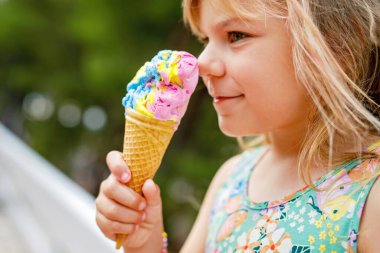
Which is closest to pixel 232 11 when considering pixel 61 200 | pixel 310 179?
pixel 310 179

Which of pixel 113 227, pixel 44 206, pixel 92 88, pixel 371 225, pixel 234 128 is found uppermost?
pixel 234 128

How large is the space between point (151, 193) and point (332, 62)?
53 cm

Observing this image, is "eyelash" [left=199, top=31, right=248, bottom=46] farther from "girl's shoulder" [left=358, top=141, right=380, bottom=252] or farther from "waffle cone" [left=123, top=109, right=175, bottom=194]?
"girl's shoulder" [left=358, top=141, right=380, bottom=252]

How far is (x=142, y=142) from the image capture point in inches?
54.4

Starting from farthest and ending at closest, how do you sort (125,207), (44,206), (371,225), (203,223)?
1. (44,206)
2. (203,223)
3. (125,207)
4. (371,225)

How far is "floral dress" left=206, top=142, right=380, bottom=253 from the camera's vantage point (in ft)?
3.95

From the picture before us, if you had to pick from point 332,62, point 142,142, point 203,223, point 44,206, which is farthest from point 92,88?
point 332,62

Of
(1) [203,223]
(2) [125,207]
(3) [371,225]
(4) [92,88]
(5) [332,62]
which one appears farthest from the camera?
(4) [92,88]

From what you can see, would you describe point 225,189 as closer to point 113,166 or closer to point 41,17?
point 113,166

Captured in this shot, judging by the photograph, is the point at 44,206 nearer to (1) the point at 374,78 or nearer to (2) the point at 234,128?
(2) the point at 234,128

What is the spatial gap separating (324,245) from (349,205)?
0.10 m

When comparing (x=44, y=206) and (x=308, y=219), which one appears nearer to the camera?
(x=308, y=219)

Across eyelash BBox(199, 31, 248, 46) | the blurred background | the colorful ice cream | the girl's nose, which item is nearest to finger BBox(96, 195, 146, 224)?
the colorful ice cream

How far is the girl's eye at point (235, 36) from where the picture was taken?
135cm
